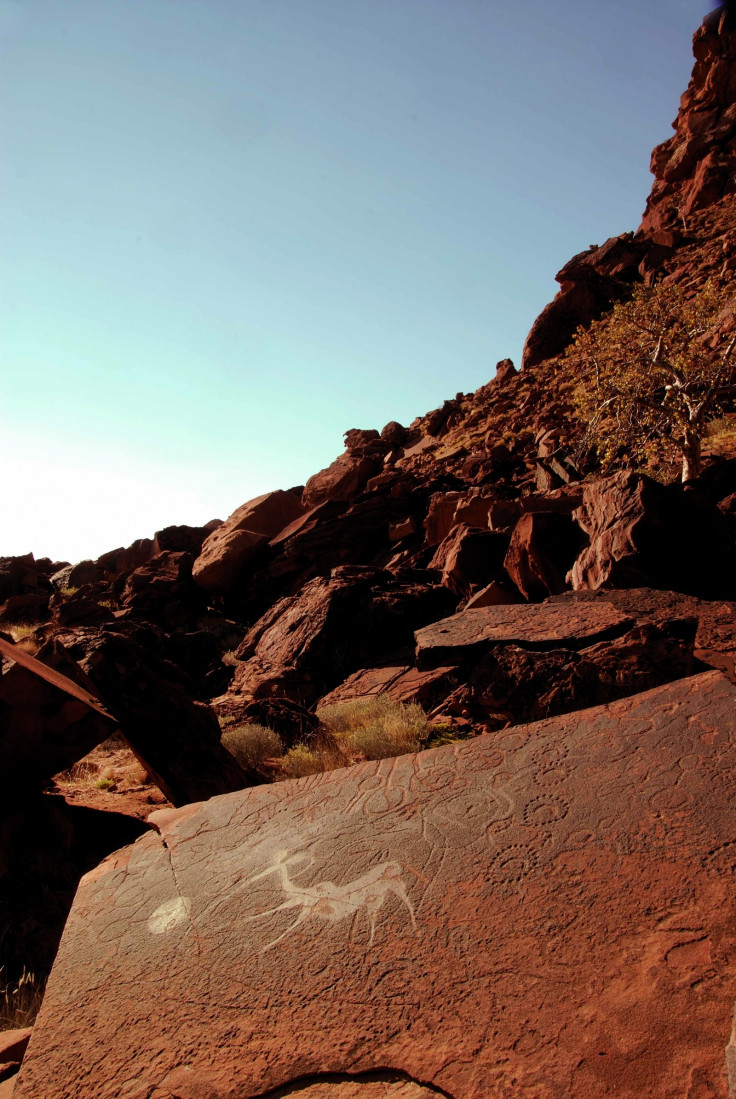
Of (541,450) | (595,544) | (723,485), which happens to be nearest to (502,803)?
(595,544)

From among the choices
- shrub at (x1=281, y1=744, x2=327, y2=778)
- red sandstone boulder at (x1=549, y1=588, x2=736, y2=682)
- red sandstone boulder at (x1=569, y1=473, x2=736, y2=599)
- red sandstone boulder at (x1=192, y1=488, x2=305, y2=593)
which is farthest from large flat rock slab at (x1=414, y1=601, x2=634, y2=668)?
Result: red sandstone boulder at (x1=192, y1=488, x2=305, y2=593)

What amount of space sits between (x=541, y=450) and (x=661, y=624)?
50.0 feet

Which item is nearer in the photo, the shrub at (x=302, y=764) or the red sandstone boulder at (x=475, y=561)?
the shrub at (x=302, y=764)

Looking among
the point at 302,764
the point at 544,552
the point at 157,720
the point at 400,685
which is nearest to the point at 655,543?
the point at 544,552

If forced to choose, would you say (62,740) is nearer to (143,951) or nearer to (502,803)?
(143,951)

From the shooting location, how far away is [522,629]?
577 centimetres

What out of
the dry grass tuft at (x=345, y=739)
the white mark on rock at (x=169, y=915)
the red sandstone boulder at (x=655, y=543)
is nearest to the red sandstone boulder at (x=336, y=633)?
the dry grass tuft at (x=345, y=739)

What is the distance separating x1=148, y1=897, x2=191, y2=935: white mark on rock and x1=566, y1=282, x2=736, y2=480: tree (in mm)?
12484

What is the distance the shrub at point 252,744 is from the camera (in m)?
6.71

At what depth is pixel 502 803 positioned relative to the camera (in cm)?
Answer: 288

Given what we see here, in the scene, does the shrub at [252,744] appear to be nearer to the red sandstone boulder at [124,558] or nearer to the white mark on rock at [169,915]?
the white mark on rock at [169,915]

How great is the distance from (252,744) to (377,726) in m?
1.49

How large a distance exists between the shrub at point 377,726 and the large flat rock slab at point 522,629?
582mm

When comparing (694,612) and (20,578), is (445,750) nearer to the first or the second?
(694,612)
